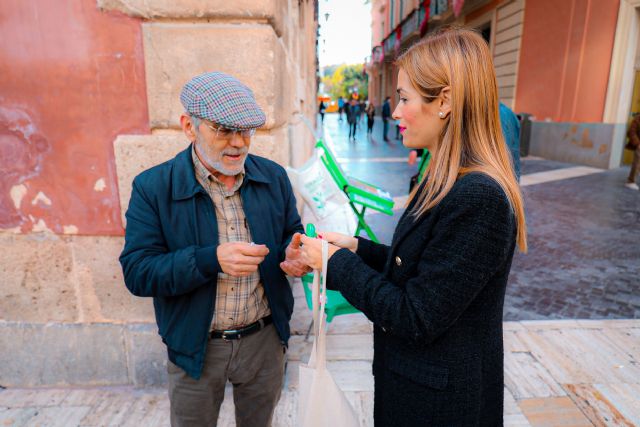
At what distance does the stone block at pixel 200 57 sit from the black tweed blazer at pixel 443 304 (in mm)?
1390

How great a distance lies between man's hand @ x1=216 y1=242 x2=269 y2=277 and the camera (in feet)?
4.67

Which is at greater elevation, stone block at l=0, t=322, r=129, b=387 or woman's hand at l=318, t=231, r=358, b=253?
woman's hand at l=318, t=231, r=358, b=253

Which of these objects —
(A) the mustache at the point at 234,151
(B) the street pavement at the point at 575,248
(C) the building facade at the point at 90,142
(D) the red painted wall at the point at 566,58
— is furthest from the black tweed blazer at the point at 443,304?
(D) the red painted wall at the point at 566,58

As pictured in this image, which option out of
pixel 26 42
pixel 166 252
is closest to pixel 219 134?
pixel 166 252

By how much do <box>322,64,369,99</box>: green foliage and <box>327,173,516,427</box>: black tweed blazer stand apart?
4928 cm

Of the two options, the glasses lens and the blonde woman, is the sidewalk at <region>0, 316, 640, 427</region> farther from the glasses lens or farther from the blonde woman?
the glasses lens

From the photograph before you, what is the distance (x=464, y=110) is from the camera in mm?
1188

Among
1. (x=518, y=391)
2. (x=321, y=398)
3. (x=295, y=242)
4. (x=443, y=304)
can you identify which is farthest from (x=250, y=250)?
(x=518, y=391)

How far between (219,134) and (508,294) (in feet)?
11.6

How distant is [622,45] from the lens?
9.78 metres

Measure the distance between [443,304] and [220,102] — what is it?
0.98m

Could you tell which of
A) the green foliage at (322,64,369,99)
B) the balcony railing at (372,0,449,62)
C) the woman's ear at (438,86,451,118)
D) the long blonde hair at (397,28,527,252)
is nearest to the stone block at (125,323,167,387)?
the long blonde hair at (397,28,527,252)

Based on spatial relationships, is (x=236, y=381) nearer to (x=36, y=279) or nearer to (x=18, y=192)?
(x=36, y=279)

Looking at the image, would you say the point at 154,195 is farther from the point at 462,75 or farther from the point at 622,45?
the point at 622,45
